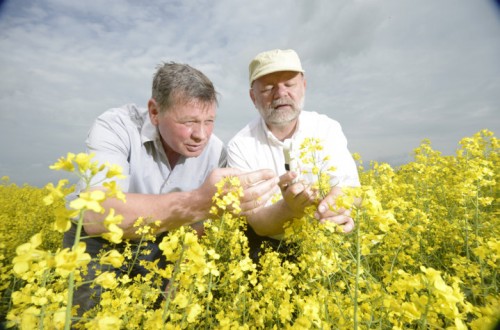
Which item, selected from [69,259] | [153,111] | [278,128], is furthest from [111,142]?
[69,259]

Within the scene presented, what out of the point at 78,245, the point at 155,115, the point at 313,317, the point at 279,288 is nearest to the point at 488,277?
the point at 279,288

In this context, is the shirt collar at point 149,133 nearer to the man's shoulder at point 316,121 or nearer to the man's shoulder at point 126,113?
the man's shoulder at point 126,113

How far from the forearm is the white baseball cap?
177 cm

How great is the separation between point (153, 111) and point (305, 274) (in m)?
2.02

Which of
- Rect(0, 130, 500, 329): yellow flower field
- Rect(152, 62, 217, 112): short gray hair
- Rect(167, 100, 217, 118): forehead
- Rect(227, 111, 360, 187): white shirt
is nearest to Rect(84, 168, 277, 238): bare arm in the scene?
Rect(0, 130, 500, 329): yellow flower field

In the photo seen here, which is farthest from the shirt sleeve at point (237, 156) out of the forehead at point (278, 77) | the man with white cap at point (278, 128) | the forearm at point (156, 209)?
the forearm at point (156, 209)

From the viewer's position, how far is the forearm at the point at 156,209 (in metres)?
2.48

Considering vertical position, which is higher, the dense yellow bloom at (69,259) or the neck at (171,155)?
the neck at (171,155)

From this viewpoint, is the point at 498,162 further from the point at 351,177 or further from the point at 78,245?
the point at 78,245

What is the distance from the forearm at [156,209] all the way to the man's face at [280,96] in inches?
60.1

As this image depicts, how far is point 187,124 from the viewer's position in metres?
2.81

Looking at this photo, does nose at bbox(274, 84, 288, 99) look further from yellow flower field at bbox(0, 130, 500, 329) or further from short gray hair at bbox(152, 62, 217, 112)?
yellow flower field at bbox(0, 130, 500, 329)

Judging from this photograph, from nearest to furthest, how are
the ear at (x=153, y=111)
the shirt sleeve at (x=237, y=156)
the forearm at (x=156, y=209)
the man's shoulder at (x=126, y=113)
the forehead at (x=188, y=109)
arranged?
the forearm at (x=156, y=209) < the forehead at (x=188, y=109) < the ear at (x=153, y=111) < the man's shoulder at (x=126, y=113) < the shirt sleeve at (x=237, y=156)

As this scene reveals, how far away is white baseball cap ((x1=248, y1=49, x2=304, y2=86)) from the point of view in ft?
11.5
